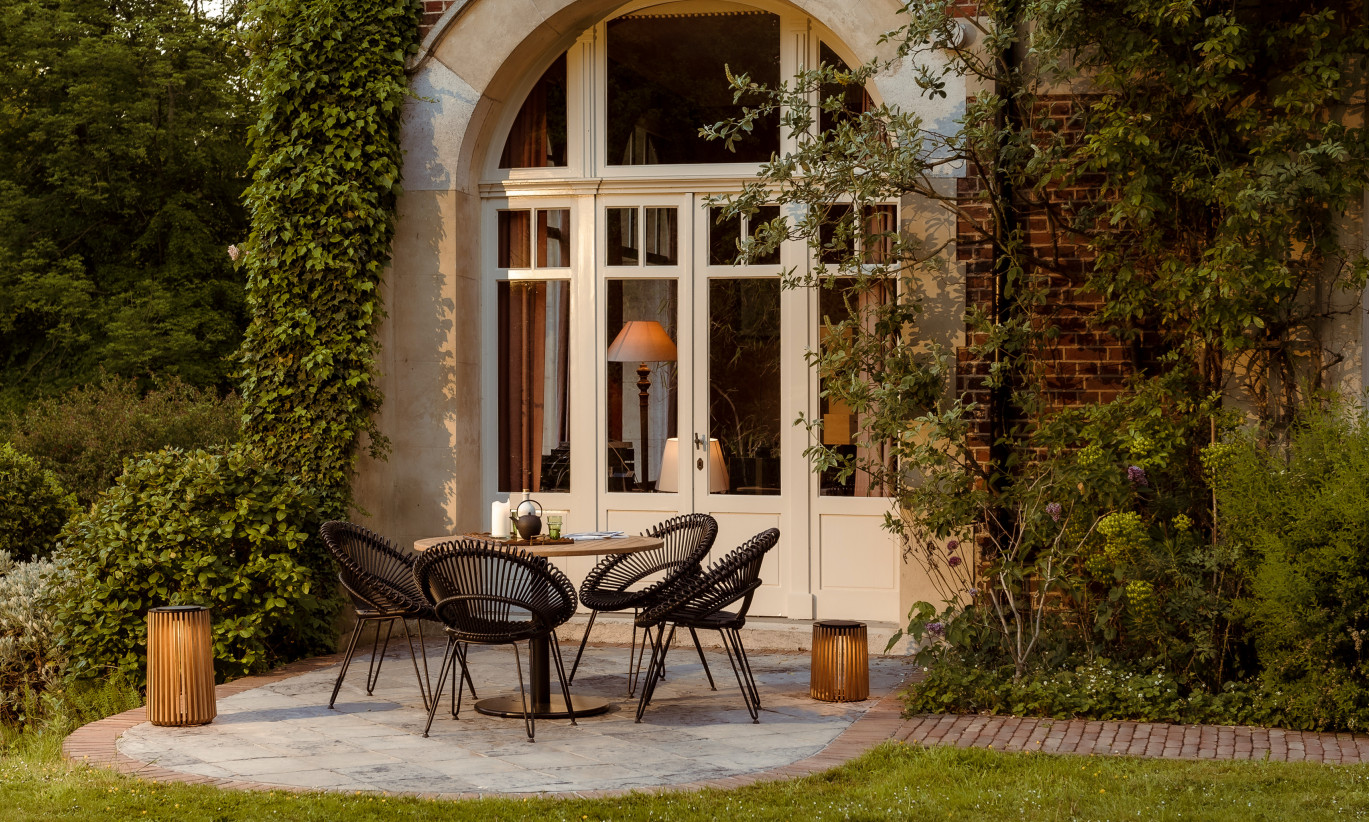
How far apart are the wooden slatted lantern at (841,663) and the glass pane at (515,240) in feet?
11.7

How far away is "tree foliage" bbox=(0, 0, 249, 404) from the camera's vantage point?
63.1ft

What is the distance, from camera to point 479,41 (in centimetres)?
834

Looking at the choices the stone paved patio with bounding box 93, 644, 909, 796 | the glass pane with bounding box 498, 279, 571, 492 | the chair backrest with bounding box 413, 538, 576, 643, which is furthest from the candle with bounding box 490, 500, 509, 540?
the glass pane with bounding box 498, 279, 571, 492

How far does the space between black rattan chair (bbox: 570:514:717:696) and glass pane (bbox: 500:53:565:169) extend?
9.68 feet

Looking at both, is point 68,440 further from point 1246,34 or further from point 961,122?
point 1246,34

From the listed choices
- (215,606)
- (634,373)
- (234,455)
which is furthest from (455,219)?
(215,606)

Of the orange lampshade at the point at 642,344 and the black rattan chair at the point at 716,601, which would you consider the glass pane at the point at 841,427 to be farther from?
the black rattan chair at the point at 716,601

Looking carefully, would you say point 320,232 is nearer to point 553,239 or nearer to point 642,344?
point 553,239

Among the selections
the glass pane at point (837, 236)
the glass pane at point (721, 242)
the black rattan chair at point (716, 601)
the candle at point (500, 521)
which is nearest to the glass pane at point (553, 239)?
the glass pane at point (721, 242)

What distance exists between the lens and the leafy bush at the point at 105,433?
11188mm

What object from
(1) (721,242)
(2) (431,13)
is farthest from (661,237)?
(2) (431,13)

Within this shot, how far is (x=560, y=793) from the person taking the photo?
468cm

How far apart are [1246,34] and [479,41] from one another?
448 cm

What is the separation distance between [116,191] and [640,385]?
47.4 ft
